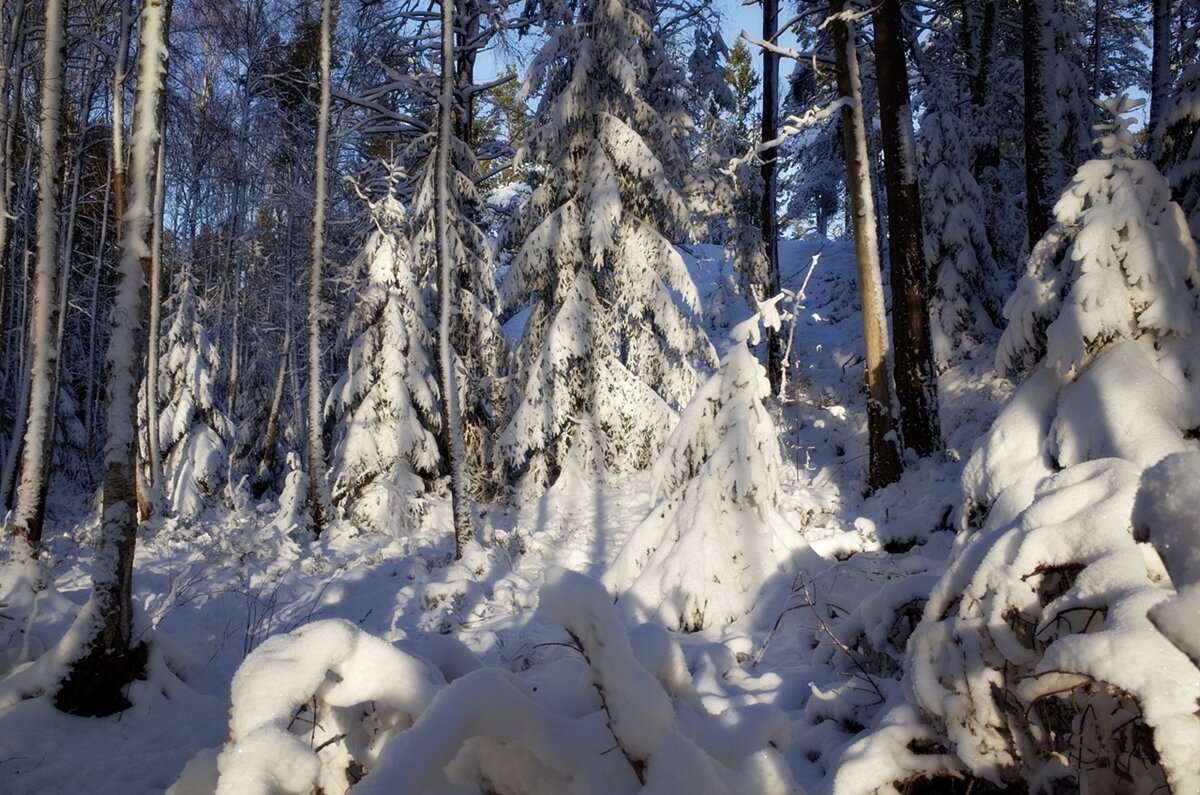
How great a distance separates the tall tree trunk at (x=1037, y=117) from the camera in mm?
8859

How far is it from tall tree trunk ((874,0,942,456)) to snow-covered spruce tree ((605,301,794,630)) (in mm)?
3874

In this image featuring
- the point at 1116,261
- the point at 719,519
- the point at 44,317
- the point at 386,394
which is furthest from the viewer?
the point at 386,394

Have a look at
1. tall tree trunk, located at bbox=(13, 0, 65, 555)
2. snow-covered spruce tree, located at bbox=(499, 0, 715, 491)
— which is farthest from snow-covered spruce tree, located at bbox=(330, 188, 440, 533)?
tall tree trunk, located at bbox=(13, 0, 65, 555)

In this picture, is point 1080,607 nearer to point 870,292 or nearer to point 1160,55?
point 870,292

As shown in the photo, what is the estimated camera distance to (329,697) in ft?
5.67

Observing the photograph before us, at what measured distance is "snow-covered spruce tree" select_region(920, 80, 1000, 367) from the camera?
1495cm

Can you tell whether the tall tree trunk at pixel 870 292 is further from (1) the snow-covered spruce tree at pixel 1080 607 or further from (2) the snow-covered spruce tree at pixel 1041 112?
(1) the snow-covered spruce tree at pixel 1080 607

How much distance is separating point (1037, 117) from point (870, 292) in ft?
10.8

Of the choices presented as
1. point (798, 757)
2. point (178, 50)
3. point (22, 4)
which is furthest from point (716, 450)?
point (178, 50)

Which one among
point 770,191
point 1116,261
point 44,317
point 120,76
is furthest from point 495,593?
point 770,191

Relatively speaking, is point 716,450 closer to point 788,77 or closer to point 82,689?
point 82,689

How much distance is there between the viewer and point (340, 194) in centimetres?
2031

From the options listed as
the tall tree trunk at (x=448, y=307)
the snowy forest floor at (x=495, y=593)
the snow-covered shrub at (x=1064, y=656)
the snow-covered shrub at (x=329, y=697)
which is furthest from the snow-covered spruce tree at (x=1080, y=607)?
the tall tree trunk at (x=448, y=307)

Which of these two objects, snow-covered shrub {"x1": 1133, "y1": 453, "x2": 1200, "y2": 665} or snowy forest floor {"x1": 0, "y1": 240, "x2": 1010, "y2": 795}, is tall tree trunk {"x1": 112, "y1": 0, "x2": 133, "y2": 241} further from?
snow-covered shrub {"x1": 1133, "y1": 453, "x2": 1200, "y2": 665}
